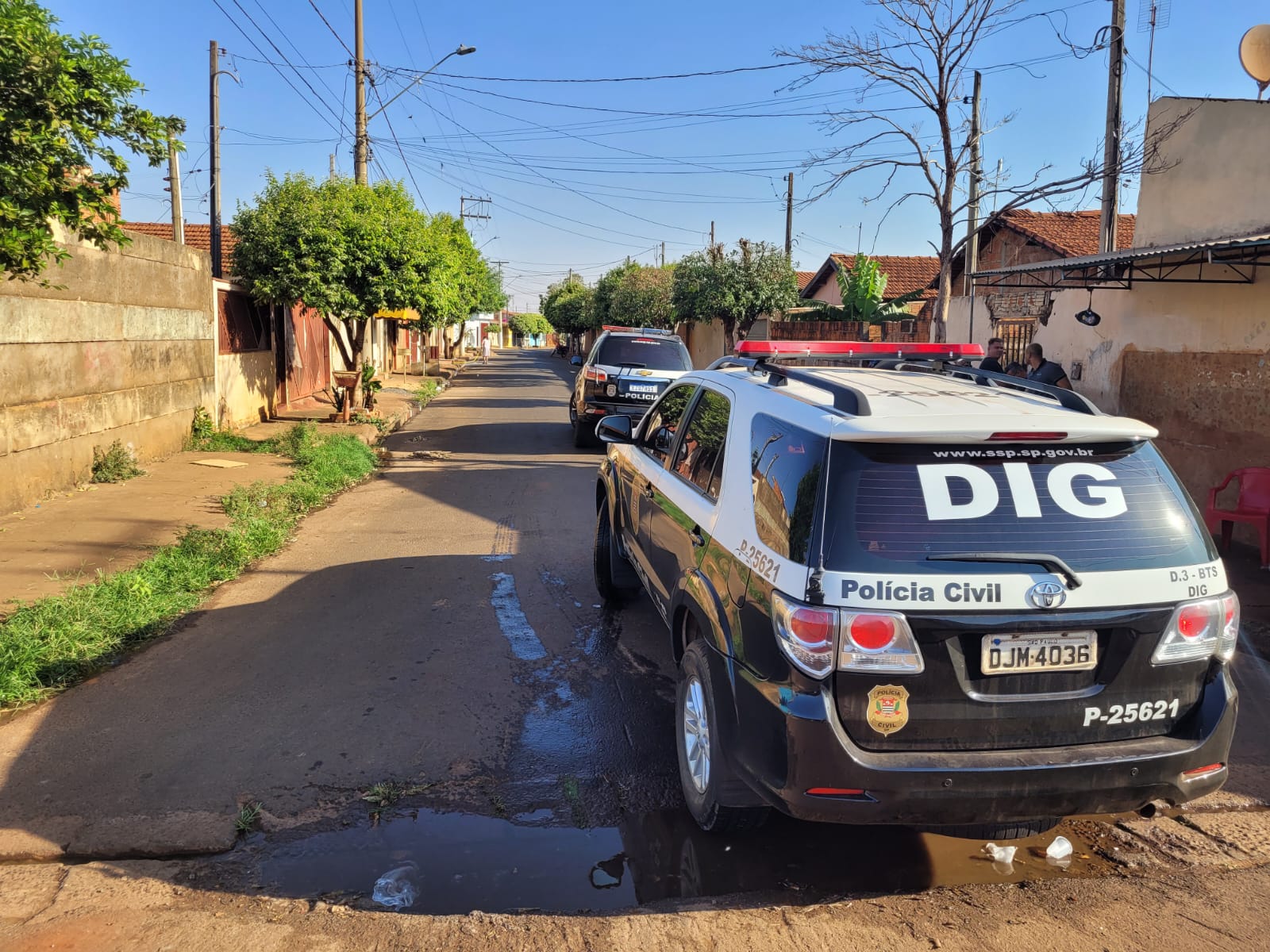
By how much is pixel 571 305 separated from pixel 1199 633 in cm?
6780

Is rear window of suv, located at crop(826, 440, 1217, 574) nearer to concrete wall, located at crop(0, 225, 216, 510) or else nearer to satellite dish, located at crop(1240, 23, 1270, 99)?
concrete wall, located at crop(0, 225, 216, 510)

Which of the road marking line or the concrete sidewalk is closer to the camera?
the road marking line

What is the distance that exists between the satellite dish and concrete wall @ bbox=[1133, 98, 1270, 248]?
849 millimetres

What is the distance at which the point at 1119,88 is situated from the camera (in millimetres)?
11664

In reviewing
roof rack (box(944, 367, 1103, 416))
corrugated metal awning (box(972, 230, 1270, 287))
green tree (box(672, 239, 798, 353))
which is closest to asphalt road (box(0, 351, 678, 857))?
roof rack (box(944, 367, 1103, 416))

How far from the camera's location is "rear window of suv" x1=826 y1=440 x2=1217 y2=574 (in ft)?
9.92

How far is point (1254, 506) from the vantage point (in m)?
7.99

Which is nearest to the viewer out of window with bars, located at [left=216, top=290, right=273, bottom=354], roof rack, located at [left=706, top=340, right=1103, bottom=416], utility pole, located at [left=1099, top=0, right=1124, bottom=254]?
roof rack, located at [left=706, top=340, right=1103, bottom=416]

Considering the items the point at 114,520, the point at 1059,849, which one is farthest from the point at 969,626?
the point at 114,520

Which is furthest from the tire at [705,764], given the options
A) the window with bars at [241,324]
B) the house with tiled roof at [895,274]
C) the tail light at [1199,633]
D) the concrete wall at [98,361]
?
the house with tiled roof at [895,274]

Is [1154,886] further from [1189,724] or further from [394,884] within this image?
[394,884]

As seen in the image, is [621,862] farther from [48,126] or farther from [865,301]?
[865,301]

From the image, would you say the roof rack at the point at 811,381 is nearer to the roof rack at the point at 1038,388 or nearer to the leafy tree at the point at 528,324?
the roof rack at the point at 1038,388

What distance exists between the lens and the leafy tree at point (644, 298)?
131 ft
